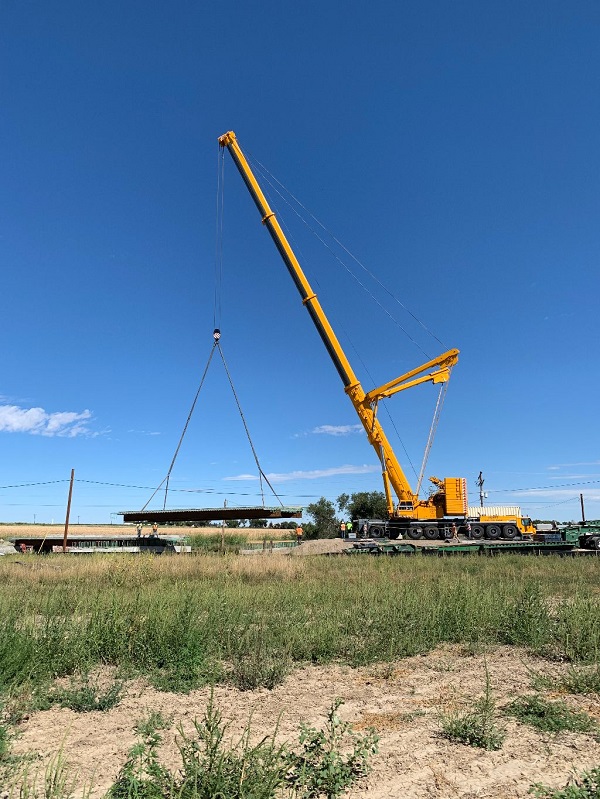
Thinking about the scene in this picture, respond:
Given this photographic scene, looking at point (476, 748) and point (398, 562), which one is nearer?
point (476, 748)

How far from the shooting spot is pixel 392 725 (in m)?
4.47

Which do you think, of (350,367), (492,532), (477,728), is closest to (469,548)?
(492,532)

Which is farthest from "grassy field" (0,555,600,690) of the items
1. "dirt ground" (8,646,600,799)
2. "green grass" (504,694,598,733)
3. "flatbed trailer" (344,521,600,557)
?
"flatbed trailer" (344,521,600,557)

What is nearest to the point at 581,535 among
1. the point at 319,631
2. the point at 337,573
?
the point at 337,573

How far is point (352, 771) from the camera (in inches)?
139

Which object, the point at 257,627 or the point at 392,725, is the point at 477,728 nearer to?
the point at 392,725

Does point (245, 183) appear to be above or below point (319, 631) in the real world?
above

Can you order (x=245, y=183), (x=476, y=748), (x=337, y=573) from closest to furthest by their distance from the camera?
(x=476, y=748) → (x=337, y=573) → (x=245, y=183)

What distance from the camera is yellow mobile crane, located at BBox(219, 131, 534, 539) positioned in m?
25.7

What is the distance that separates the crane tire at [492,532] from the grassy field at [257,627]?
16065 mm

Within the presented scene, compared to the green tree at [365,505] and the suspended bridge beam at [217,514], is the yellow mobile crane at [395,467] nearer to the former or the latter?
the suspended bridge beam at [217,514]

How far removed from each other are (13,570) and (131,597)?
8.70m

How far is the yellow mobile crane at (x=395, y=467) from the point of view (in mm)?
25703

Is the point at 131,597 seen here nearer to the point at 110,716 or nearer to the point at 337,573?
the point at 110,716
